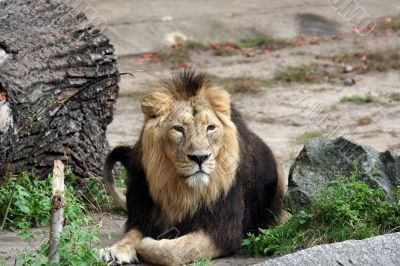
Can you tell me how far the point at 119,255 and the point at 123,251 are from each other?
55mm

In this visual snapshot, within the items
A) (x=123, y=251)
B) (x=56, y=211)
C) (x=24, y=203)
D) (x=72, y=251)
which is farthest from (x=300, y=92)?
(x=56, y=211)

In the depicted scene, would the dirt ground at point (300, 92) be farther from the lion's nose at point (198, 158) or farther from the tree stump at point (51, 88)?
the lion's nose at point (198, 158)

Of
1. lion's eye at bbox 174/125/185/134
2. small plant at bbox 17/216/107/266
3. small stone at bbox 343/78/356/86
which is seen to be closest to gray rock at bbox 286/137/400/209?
lion's eye at bbox 174/125/185/134

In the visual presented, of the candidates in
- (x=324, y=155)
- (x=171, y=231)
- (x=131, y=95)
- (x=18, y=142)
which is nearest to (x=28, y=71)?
(x=18, y=142)

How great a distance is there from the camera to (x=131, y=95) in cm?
1214

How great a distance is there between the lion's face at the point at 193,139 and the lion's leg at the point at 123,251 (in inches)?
23.0

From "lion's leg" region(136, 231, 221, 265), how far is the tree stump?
124 centimetres

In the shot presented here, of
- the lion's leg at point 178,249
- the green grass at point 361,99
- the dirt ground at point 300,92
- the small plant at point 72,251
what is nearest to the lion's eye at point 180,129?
the lion's leg at point 178,249

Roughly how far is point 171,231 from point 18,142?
1.42m

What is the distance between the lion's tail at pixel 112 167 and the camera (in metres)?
7.49

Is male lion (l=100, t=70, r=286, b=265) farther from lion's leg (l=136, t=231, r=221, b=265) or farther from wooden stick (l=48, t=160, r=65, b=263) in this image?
wooden stick (l=48, t=160, r=65, b=263)

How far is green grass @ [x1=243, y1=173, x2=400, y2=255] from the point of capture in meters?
6.59

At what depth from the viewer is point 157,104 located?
656 cm

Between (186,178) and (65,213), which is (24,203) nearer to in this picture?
(65,213)
